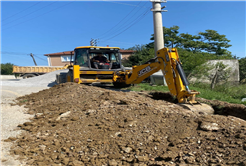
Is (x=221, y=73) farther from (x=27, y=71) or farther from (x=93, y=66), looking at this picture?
(x=27, y=71)

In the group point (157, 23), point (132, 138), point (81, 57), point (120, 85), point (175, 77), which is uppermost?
point (157, 23)

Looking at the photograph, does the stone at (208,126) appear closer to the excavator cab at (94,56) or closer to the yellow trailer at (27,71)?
the excavator cab at (94,56)

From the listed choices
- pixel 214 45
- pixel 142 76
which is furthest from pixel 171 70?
pixel 214 45

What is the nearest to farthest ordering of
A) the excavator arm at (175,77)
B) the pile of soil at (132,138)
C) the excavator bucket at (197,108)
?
1. the pile of soil at (132,138)
2. the excavator bucket at (197,108)
3. the excavator arm at (175,77)

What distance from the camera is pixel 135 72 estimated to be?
7742mm

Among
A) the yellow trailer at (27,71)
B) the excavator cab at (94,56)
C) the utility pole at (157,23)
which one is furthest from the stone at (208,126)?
the yellow trailer at (27,71)

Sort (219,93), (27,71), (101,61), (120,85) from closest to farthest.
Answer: (101,61) → (219,93) → (120,85) → (27,71)

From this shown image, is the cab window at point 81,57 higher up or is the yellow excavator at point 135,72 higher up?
the cab window at point 81,57

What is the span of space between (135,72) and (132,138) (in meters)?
4.67

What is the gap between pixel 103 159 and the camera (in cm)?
293

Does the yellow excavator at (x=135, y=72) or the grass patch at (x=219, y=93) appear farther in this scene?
the grass patch at (x=219, y=93)

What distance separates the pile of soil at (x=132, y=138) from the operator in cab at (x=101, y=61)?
477cm

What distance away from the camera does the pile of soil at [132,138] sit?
2668 millimetres

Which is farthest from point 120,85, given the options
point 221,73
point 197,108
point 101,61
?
point 221,73
